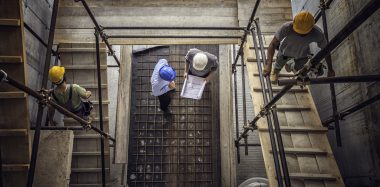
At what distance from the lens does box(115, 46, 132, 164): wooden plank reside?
690 cm

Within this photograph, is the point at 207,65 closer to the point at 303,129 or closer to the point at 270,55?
the point at 270,55

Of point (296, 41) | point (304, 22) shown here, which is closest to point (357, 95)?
point (296, 41)

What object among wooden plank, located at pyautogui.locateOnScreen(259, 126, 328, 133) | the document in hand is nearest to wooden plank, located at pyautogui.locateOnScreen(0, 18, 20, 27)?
the document in hand

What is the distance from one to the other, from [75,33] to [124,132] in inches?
101

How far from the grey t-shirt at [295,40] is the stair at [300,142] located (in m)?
0.85

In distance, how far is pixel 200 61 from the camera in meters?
6.35

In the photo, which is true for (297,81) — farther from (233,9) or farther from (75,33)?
(75,33)

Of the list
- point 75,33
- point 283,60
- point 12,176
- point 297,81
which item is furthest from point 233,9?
point 12,176

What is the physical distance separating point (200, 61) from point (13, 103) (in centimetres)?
361

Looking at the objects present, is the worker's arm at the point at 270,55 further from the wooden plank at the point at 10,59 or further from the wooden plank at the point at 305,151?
the wooden plank at the point at 10,59

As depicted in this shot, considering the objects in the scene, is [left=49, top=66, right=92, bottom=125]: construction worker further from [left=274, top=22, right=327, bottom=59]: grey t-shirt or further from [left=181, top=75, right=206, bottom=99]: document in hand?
[left=274, top=22, right=327, bottom=59]: grey t-shirt

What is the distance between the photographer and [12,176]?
13.4 feet

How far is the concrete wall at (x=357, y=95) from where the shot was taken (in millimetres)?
4242

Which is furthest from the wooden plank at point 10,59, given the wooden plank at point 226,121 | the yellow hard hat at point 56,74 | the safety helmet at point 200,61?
the wooden plank at point 226,121
